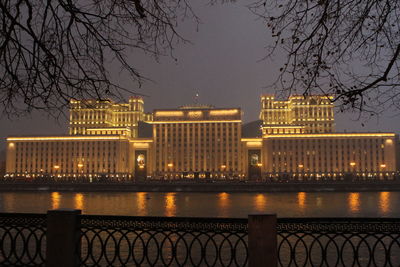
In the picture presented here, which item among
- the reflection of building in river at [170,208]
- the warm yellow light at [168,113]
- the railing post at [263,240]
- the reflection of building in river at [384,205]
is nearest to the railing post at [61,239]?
the railing post at [263,240]

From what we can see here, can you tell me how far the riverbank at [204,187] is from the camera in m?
93.1

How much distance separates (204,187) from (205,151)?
49.6 meters

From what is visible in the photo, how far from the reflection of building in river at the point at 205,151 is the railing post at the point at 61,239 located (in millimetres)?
128275

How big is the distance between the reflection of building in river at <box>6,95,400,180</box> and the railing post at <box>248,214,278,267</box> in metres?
129

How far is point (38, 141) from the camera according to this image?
145 metres

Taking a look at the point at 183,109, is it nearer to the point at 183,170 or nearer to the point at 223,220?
the point at 183,170

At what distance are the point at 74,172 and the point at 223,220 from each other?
139m

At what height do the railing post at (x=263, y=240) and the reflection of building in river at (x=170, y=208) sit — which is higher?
the railing post at (x=263, y=240)

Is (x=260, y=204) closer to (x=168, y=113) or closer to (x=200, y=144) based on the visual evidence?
(x=200, y=144)

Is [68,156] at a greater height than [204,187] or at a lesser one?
greater

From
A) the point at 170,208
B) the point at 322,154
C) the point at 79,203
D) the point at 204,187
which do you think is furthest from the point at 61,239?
the point at 322,154

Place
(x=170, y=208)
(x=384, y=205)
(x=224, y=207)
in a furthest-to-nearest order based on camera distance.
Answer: (x=384, y=205) → (x=224, y=207) → (x=170, y=208)

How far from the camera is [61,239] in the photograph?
823cm

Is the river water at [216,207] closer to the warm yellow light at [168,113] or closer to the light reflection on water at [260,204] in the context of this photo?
the light reflection on water at [260,204]
